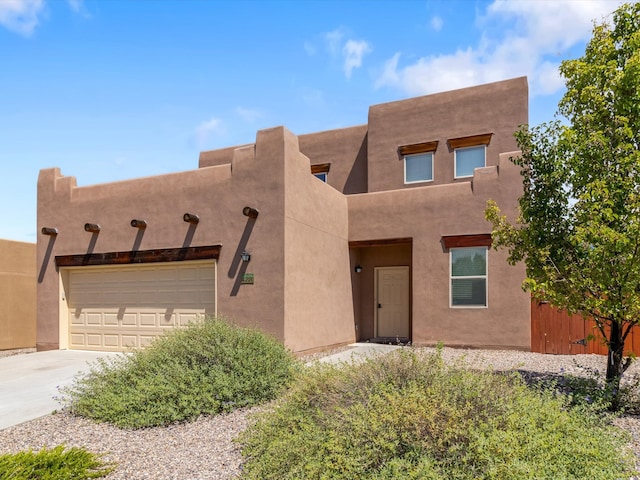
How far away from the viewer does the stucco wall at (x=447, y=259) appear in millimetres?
12109

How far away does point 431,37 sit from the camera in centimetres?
921

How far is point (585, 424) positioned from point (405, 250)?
9.64 m

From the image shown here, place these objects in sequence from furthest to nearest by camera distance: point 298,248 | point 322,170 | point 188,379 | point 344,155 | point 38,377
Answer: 1. point 322,170
2. point 344,155
3. point 298,248
4. point 38,377
5. point 188,379

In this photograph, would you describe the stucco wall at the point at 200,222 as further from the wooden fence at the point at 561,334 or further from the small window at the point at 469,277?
the wooden fence at the point at 561,334

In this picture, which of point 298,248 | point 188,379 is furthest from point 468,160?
point 188,379

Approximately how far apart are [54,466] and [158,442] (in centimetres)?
126

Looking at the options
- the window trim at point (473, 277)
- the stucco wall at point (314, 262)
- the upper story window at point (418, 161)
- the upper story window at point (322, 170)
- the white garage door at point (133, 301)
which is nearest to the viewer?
the stucco wall at point (314, 262)

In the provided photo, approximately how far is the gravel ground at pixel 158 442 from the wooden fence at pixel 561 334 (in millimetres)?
5781

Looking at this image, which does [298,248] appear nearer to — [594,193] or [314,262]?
[314,262]

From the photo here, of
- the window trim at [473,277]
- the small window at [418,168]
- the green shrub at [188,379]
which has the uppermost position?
the small window at [418,168]

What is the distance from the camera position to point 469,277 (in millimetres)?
12586

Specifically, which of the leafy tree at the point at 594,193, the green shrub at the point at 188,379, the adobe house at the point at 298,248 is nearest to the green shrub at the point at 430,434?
the green shrub at the point at 188,379

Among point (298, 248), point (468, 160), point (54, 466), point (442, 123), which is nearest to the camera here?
point (54, 466)

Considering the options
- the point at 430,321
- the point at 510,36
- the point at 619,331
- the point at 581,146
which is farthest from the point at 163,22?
the point at 619,331
